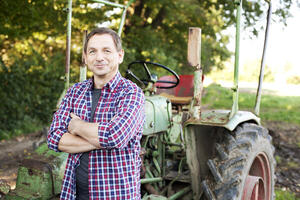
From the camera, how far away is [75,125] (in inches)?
64.2

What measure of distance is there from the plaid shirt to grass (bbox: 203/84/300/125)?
339 inches

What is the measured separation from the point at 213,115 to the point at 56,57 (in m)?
6.97

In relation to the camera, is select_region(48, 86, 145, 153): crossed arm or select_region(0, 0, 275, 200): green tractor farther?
select_region(0, 0, 275, 200): green tractor

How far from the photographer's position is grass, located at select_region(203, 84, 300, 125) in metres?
10.2

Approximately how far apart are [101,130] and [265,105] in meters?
12.3

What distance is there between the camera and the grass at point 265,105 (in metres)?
10.2

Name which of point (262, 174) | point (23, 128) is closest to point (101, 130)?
point (262, 174)

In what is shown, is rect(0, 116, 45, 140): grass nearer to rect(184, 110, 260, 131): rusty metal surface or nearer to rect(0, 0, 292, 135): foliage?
rect(0, 0, 292, 135): foliage

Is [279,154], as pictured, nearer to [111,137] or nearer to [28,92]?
[111,137]

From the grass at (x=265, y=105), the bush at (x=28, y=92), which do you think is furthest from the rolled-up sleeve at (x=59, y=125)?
the grass at (x=265, y=105)

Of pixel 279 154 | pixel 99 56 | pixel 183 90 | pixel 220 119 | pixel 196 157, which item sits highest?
pixel 99 56

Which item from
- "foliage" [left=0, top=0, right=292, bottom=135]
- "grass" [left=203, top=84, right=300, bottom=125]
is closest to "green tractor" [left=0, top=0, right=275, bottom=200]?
"foliage" [left=0, top=0, right=292, bottom=135]

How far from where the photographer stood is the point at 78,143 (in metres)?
1.62

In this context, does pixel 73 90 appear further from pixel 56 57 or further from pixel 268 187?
pixel 56 57
